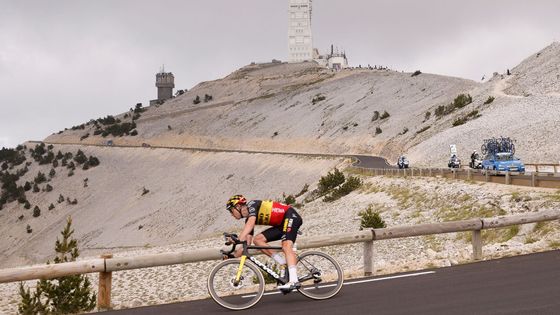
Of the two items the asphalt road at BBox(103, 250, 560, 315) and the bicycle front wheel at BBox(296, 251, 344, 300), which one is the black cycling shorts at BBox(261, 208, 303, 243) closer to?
the bicycle front wheel at BBox(296, 251, 344, 300)

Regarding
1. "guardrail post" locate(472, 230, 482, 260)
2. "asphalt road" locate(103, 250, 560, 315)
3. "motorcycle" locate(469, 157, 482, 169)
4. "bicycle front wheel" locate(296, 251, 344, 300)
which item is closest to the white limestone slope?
"motorcycle" locate(469, 157, 482, 169)

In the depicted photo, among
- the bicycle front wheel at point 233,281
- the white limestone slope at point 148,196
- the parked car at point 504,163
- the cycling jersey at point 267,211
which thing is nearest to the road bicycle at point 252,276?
the bicycle front wheel at point 233,281

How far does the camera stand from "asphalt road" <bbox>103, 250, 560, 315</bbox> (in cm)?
870

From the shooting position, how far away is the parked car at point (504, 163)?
3931cm

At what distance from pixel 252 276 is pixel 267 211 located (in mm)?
1073

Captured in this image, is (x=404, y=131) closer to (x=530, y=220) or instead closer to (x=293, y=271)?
(x=530, y=220)

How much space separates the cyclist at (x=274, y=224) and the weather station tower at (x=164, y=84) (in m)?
183

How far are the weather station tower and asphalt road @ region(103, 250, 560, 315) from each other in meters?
182

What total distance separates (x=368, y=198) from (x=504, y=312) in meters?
33.1

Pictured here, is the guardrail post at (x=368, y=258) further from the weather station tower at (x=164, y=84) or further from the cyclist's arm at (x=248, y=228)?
the weather station tower at (x=164, y=84)

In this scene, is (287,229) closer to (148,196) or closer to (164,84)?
(148,196)

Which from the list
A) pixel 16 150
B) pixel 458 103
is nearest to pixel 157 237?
pixel 458 103

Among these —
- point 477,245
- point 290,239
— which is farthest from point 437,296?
point 477,245

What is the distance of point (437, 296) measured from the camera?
9547 millimetres
